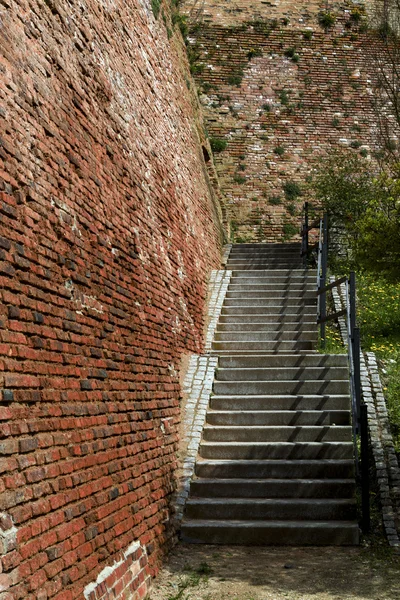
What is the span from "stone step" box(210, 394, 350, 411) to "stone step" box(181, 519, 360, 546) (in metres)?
1.63

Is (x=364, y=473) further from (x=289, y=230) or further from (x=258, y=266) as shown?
(x=289, y=230)

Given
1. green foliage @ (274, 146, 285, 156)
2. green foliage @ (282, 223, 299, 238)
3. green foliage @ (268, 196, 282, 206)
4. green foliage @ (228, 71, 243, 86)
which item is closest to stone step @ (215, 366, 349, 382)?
green foliage @ (282, 223, 299, 238)

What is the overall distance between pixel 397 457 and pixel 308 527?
1.34 m

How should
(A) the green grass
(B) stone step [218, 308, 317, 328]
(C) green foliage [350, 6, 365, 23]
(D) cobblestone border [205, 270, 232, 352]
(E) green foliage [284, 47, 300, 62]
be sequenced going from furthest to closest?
(C) green foliage [350, 6, 365, 23] < (E) green foliage [284, 47, 300, 62] < (B) stone step [218, 308, 317, 328] < (D) cobblestone border [205, 270, 232, 352] < (A) the green grass

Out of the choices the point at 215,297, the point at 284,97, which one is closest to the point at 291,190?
the point at 284,97

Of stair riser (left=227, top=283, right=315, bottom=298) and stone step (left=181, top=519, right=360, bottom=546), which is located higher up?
stair riser (left=227, top=283, right=315, bottom=298)

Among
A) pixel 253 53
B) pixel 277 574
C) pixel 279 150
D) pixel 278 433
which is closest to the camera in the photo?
pixel 277 574

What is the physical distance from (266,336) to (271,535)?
12.3ft

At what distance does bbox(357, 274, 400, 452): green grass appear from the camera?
23.5 ft

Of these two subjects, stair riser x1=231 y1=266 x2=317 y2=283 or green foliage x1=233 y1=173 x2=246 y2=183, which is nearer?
stair riser x1=231 y1=266 x2=317 y2=283

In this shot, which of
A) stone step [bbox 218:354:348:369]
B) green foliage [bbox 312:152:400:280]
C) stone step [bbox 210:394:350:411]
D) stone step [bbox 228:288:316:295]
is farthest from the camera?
green foliage [bbox 312:152:400:280]

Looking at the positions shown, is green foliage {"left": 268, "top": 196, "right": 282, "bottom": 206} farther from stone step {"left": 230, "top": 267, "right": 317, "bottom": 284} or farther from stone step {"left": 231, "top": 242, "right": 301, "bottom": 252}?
stone step {"left": 230, "top": 267, "right": 317, "bottom": 284}

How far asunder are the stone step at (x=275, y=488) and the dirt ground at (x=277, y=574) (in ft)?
2.00

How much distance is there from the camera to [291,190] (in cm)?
1523
